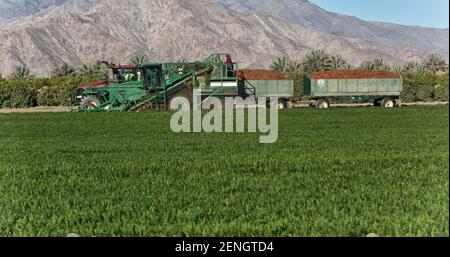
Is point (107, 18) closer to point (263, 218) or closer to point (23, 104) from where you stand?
point (23, 104)

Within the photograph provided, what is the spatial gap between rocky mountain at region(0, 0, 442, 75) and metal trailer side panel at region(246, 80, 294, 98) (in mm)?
102597

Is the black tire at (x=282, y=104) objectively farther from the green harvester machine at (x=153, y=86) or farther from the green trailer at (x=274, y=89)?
the green harvester machine at (x=153, y=86)

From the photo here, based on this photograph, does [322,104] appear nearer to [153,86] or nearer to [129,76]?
[153,86]

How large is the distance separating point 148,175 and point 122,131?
12098 millimetres

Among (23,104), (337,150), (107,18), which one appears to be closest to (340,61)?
(23,104)

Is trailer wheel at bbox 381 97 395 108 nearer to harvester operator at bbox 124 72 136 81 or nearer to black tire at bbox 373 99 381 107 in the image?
black tire at bbox 373 99 381 107

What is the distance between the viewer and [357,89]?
41.8 m

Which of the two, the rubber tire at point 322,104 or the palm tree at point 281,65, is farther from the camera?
the palm tree at point 281,65

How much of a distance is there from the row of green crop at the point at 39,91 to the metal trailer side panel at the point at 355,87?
22.9 m

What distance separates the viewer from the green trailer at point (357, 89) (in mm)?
41281

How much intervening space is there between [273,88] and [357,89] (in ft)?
22.1

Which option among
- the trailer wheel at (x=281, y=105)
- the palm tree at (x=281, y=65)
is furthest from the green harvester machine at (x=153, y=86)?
the palm tree at (x=281, y=65)

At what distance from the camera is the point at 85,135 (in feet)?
66.8

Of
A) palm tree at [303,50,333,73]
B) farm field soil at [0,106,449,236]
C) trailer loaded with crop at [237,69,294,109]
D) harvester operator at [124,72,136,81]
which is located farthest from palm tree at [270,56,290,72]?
farm field soil at [0,106,449,236]
